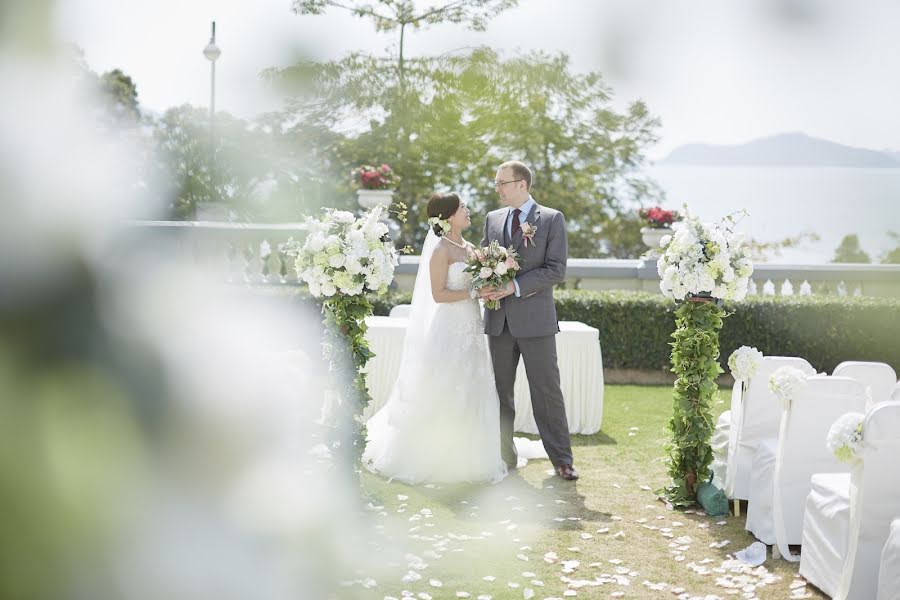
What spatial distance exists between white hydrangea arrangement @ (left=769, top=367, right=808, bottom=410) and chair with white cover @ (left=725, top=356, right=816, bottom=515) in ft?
2.17

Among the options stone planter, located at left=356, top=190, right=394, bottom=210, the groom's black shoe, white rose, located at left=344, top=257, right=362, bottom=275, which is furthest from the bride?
stone planter, located at left=356, top=190, right=394, bottom=210

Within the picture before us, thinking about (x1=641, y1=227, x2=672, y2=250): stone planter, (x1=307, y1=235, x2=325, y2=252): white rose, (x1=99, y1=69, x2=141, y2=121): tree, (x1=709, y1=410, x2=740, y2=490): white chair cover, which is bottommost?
(x1=709, y1=410, x2=740, y2=490): white chair cover

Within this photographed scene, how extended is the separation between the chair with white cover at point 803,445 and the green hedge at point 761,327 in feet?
20.4

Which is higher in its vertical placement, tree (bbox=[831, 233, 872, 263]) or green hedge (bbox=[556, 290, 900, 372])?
tree (bbox=[831, 233, 872, 263])

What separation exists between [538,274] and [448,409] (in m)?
1.06

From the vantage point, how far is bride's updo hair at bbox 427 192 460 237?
621cm

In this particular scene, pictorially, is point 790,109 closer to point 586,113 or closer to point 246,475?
point 246,475

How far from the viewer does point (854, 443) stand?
3.69m

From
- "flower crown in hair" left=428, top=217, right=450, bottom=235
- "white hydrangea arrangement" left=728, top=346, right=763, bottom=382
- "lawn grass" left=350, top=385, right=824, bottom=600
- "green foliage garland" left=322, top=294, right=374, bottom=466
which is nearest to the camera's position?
"lawn grass" left=350, top=385, right=824, bottom=600

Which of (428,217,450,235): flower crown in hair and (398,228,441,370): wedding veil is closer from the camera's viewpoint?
(428,217,450,235): flower crown in hair

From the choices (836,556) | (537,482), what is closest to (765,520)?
(836,556)

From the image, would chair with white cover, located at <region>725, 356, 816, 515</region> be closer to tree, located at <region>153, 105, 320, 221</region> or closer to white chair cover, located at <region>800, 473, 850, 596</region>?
white chair cover, located at <region>800, 473, 850, 596</region>

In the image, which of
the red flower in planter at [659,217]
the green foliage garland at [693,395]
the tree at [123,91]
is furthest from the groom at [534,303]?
the tree at [123,91]

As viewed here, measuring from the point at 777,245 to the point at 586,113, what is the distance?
657 centimetres
